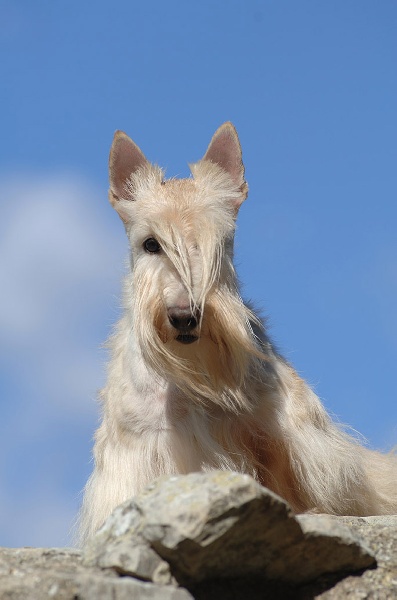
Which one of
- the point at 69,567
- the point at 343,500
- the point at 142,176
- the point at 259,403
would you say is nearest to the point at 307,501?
the point at 343,500

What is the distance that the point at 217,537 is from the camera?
4648mm

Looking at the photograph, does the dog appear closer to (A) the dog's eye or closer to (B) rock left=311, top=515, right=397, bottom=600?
(A) the dog's eye

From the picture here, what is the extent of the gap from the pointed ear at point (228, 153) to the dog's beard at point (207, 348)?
4.63 feet

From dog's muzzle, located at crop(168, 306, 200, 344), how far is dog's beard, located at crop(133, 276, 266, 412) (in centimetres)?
6

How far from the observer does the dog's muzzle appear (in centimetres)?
788

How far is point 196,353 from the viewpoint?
8.34 m

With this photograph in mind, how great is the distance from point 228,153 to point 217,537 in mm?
5496

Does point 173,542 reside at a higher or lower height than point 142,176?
lower

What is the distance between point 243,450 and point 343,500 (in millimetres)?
1095

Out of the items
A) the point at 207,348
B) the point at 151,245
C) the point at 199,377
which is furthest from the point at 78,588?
the point at 151,245

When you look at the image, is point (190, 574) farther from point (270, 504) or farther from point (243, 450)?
point (243, 450)

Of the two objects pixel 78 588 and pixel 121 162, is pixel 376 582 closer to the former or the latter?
pixel 78 588

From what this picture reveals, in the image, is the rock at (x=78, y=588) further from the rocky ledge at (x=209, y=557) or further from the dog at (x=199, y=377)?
the dog at (x=199, y=377)

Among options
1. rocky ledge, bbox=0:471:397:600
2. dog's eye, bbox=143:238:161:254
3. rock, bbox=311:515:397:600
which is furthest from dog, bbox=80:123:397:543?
rocky ledge, bbox=0:471:397:600
